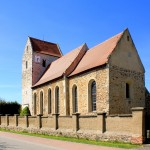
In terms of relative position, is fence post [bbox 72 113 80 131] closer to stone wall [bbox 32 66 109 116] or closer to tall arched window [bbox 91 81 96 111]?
stone wall [bbox 32 66 109 116]

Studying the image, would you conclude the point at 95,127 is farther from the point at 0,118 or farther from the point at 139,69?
the point at 0,118

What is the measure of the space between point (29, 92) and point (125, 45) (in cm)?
2131

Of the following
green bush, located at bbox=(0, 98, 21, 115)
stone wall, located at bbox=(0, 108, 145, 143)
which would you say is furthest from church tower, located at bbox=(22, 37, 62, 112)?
stone wall, located at bbox=(0, 108, 145, 143)

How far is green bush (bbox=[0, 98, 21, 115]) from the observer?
50.5 meters

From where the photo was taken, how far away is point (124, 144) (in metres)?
17.2

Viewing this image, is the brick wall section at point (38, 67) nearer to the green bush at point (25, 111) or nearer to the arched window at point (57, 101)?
the green bush at point (25, 111)

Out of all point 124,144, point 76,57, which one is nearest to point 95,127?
point 124,144

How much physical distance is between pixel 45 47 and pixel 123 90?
24375 mm

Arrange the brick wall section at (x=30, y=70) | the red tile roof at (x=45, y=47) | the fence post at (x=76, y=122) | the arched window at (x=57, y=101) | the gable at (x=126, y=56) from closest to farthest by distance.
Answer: the fence post at (x=76, y=122), the gable at (x=126, y=56), the arched window at (x=57, y=101), the brick wall section at (x=30, y=70), the red tile roof at (x=45, y=47)

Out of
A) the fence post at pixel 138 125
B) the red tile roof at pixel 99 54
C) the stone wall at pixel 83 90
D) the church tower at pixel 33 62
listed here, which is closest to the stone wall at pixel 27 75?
the church tower at pixel 33 62

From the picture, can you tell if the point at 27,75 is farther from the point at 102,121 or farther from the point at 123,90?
the point at 102,121

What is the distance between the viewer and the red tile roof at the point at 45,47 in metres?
45.7

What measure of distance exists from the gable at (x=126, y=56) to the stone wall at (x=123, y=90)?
0.48 m

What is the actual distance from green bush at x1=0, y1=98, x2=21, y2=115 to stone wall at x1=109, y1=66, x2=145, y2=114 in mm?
29028
